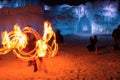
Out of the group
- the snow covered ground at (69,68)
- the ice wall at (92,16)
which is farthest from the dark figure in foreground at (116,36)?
the ice wall at (92,16)

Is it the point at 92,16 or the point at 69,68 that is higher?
the point at 92,16

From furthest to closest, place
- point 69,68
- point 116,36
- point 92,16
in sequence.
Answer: point 92,16 < point 116,36 < point 69,68

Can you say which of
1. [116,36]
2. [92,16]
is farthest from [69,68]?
[92,16]

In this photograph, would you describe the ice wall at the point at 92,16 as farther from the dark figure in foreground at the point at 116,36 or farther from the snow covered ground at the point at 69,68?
the snow covered ground at the point at 69,68

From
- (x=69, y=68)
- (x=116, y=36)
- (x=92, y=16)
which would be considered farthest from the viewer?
(x=92, y=16)

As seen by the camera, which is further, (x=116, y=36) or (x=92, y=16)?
(x=92, y=16)

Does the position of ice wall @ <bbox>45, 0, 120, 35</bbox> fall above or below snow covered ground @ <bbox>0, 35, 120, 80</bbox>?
above

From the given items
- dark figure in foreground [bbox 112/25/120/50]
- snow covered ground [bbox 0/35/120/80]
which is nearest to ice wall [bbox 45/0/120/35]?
dark figure in foreground [bbox 112/25/120/50]

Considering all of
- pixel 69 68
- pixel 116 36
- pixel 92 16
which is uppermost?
pixel 92 16

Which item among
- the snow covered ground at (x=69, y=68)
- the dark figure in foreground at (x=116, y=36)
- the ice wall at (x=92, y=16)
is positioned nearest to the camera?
the snow covered ground at (x=69, y=68)

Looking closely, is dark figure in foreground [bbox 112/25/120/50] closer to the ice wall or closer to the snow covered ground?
the snow covered ground

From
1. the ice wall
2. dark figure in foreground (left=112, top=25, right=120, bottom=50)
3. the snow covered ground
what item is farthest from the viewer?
the ice wall

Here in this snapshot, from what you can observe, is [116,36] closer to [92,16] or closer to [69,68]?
[69,68]

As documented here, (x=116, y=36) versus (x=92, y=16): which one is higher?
(x=92, y=16)
